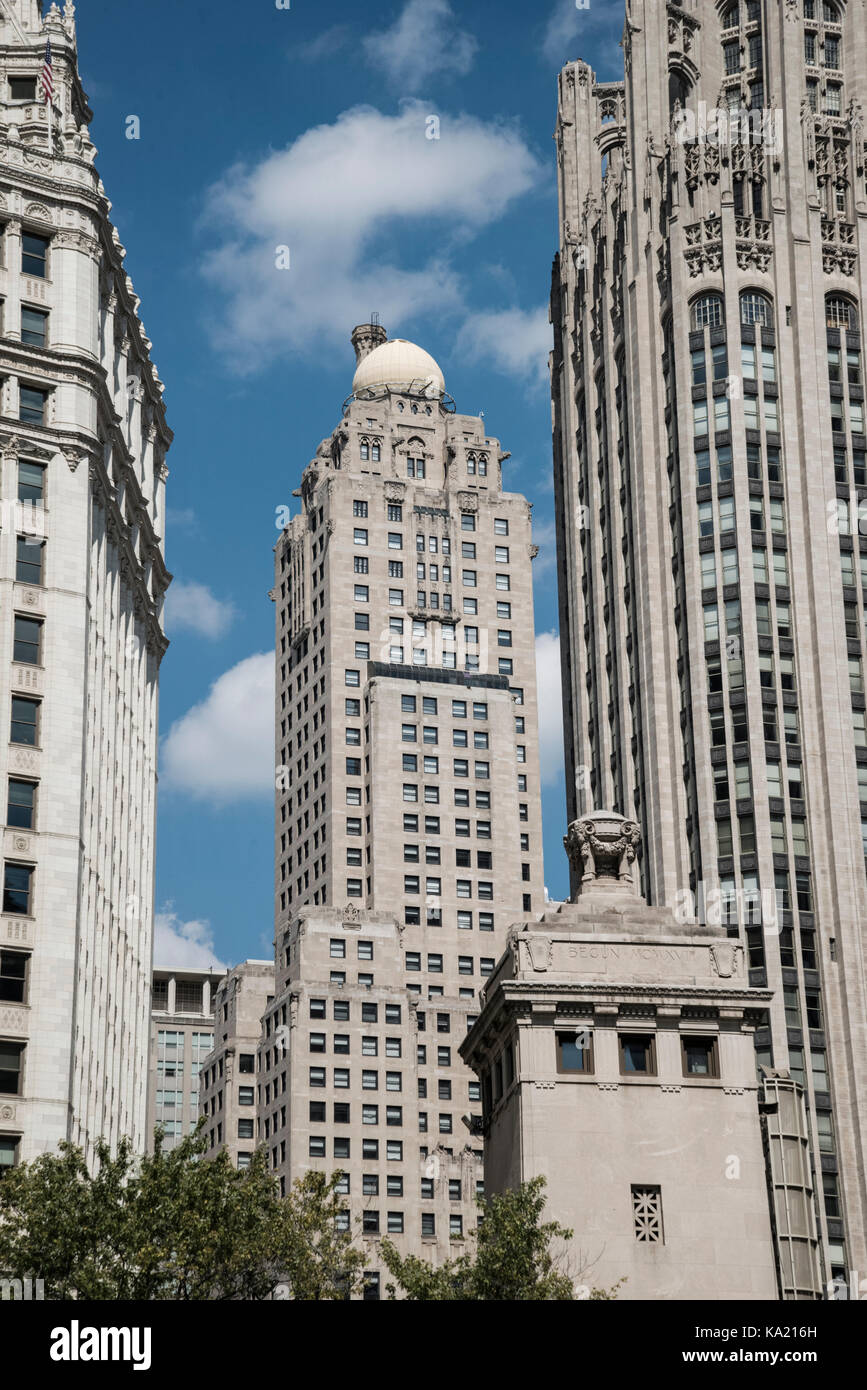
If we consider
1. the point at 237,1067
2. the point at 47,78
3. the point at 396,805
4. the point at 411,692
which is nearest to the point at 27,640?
the point at 47,78

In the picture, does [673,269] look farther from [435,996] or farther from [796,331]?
[435,996]

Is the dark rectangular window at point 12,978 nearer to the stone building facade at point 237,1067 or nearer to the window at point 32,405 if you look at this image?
the window at point 32,405

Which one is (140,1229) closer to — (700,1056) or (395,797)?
(700,1056)

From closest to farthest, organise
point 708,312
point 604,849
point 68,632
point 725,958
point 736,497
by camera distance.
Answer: point 725,958
point 604,849
point 68,632
point 736,497
point 708,312

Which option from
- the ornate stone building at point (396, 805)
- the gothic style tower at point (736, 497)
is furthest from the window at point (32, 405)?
the ornate stone building at point (396, 805)

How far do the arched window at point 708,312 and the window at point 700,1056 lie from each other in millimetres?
75099

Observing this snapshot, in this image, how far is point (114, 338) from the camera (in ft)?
266

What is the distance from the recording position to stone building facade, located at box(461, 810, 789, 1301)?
58.0 m

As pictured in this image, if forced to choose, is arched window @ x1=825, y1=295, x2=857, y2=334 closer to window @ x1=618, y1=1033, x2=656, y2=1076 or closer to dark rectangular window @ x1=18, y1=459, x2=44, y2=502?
dark rectangular window @ x1=18, y1=459, x2=44, y2=502

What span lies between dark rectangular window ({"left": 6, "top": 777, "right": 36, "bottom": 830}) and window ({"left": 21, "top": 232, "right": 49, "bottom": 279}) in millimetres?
19155

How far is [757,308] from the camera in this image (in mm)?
128625

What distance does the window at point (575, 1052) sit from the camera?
60.5 meters

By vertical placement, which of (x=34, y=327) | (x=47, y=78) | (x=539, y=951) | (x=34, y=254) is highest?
(x=47, y=78)

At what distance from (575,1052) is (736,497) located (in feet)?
223
